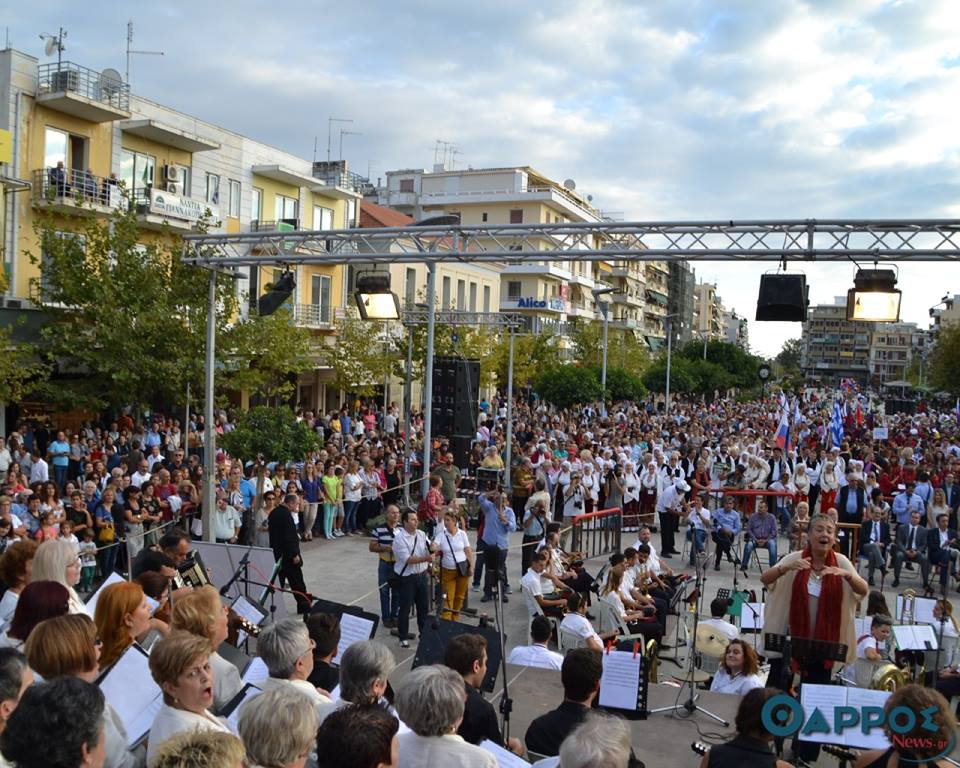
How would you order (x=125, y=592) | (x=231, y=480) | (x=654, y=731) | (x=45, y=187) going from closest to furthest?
(x=125, y=592)
(x=654, y=731)
(x=231, y=480)
(x=45, y=187)

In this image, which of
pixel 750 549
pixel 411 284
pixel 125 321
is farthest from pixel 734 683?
pixel 411 284

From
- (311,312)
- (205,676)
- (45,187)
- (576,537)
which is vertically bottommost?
(576,537)

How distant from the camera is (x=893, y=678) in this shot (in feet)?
24.1

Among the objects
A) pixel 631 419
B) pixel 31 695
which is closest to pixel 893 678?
pixel 31 695

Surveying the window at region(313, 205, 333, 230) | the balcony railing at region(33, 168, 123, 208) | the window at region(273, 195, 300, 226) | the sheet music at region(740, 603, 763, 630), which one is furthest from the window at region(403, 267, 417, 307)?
the sheet music at region(740, 603, 763, 630)

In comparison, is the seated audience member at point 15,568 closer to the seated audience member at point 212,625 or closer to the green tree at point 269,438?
the seated audience member at point 212,625

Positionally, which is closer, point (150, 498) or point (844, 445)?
point (150, 498)

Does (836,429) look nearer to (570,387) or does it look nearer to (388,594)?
(570,387)

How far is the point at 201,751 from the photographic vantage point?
2871 mm

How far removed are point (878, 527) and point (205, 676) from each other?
13281 mm

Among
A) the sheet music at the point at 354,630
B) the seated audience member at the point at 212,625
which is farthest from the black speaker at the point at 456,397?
the seated audience member at the point at 212,625

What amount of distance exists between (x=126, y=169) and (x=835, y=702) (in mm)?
26219

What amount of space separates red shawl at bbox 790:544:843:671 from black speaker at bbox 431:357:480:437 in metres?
14.3

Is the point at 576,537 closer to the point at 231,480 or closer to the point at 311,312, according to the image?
the point at 231,480
